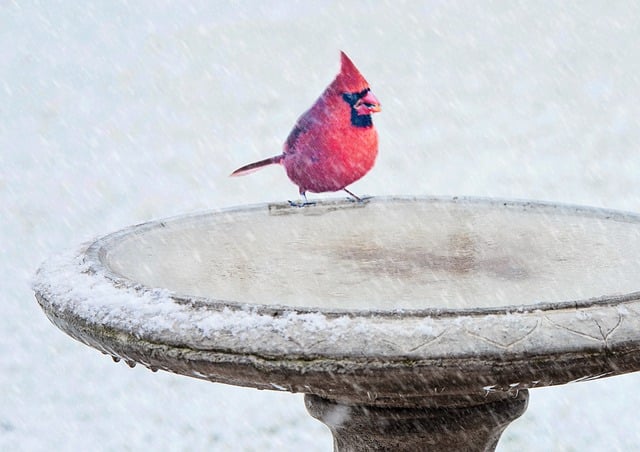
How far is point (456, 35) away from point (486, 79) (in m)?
0.72

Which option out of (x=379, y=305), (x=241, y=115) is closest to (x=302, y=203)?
(x=379, y=305)

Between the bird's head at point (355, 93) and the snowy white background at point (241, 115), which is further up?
the bird's head at point (355, 93)

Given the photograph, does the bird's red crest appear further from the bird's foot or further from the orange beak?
the bird's foot

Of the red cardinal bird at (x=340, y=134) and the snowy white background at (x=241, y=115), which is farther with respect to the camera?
the snowy white background at (x=241, y=115)

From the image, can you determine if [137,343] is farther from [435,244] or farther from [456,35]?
[456,35]

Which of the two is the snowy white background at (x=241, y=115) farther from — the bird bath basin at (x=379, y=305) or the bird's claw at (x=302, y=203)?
the bird bath basin at (x=379, y=305)

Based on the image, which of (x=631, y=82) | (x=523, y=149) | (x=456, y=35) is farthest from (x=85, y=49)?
(x=631, y=82)

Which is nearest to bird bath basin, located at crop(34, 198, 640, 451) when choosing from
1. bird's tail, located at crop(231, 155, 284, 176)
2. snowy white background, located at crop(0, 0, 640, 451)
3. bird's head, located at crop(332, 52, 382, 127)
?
bird's tail, located at crop(231, 155, 284, 176)

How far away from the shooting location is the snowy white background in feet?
16.4

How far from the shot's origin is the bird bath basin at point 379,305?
1224mm

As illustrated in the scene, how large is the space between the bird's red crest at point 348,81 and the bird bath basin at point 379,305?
36 centimetres

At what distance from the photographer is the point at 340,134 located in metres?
2.21

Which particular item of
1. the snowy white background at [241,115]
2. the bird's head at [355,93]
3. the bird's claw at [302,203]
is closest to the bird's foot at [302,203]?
the bird's claw at [302,203]

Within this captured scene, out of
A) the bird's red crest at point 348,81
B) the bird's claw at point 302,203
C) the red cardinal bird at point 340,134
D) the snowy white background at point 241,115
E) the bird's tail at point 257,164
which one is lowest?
the snowy white background at point 241,115
